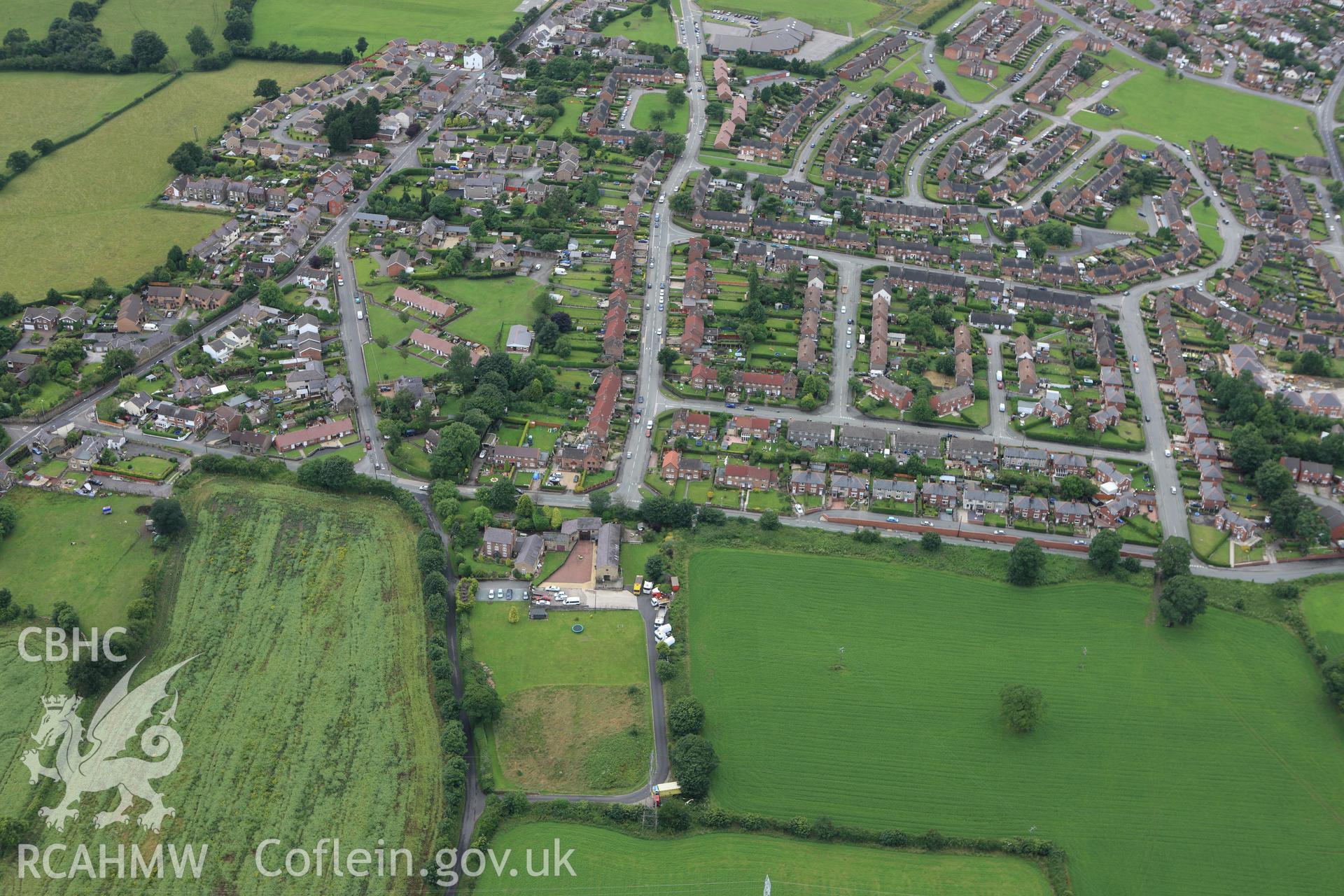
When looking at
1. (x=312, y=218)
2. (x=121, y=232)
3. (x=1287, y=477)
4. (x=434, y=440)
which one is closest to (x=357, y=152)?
(x=312, y=218)

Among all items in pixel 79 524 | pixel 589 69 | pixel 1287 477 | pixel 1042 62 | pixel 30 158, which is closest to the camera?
pixel 79 524

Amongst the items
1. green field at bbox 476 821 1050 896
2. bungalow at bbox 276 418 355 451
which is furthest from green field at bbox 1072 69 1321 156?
green field at bbox 476 821 1050 896

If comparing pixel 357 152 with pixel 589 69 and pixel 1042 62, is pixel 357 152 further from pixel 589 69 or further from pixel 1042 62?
pixel 1042 62

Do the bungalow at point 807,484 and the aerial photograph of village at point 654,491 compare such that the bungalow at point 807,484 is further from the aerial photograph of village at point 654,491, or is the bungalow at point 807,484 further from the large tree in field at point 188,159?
the large tree in field at point 188,159

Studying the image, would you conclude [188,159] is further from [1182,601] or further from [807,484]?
[1182,601]

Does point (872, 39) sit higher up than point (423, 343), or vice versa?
point (872, 39)

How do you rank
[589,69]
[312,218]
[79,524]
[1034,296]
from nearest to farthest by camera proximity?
[79,524] → [1034,296] → [312,218] → [589,69]

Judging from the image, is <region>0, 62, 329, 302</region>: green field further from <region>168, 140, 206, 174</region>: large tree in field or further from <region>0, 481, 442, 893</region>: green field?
<region>0, 481, 442, 893</region>: green field
